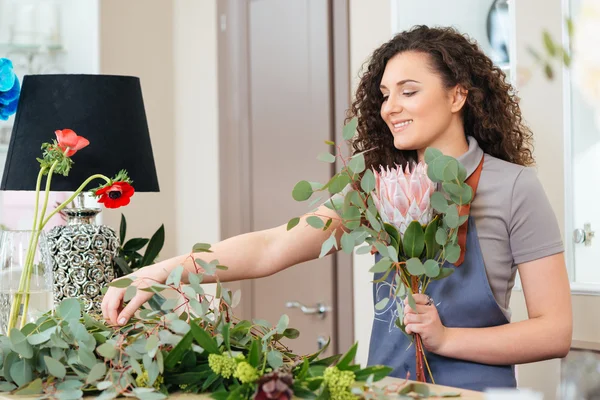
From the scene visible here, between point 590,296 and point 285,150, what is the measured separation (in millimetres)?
1523

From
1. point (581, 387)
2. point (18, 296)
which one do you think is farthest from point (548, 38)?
point (18, 296)

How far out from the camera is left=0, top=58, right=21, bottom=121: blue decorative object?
1567 mm

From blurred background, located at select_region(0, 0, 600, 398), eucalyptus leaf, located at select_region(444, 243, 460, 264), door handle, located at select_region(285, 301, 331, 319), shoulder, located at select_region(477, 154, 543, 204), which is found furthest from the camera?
door handle, located at select_region(285, 301, 331, 319)

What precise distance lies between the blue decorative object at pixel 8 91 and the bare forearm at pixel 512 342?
1.04m

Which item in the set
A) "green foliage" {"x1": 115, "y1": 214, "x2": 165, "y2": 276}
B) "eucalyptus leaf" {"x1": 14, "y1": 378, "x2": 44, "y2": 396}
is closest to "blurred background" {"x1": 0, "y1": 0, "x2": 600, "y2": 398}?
"green foliage" {"x1": 115, "y1": 214, "x2": 165, "y2": 276}

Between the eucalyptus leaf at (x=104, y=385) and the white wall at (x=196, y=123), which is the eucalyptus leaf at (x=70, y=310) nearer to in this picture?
the eucalyptus leaf at (x=104, y=385)

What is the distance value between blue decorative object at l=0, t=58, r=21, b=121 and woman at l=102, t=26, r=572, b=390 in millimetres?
578

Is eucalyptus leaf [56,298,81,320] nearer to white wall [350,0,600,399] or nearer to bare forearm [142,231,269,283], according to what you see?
bare forearm [142,231,269,283]

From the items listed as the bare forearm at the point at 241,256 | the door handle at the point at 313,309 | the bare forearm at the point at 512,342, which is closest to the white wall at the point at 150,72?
the door handle at the point at 313,309

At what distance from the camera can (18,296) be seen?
1.32m

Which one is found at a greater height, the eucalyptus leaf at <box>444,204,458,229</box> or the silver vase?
the eucalyptus leaf at <box>444,204,458,229</box>

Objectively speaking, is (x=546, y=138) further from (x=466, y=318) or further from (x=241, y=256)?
(x=241, y=256)

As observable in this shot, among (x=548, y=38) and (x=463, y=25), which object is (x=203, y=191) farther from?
(x=548, y=38)

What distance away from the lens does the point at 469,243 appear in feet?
4.74
